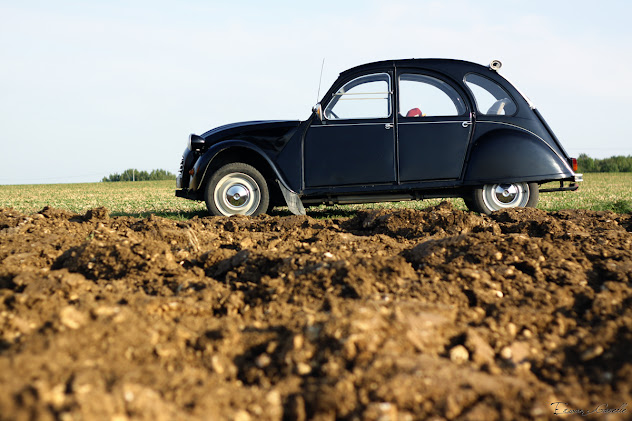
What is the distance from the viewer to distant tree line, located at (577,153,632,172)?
30.8 meters

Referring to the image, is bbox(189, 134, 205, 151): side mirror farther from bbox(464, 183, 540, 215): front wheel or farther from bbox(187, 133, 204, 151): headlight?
bbox(464, 183, 540, 215): front wheel

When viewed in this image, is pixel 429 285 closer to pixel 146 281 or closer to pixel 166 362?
pixel 166 362

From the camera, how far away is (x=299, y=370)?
2285 millimetres

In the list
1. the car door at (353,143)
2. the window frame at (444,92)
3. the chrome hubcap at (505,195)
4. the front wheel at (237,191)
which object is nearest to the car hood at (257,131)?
the car door at (353,143)

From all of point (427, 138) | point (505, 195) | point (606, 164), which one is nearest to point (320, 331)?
point (427, 138)

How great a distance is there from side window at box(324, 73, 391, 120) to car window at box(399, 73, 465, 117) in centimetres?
22

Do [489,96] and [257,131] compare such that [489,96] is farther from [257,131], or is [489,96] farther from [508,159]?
[257,131]

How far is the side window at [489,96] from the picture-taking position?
763 centimetres

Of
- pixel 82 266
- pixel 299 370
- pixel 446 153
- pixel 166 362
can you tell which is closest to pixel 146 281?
pixel 82 266

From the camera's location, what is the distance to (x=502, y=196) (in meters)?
7.75

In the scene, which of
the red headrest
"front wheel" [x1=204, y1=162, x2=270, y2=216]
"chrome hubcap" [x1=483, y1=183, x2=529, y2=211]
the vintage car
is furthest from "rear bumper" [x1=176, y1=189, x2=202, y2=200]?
"chrome hubcap" [x1=483, y1=183, x2=529, y2=211]

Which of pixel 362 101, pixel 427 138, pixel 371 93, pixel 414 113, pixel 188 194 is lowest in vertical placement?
pixel 188 194

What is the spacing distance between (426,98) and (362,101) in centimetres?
90

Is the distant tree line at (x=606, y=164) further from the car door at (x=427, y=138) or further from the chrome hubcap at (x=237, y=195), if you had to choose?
the chrome hubcap at (x=237, y=195)
